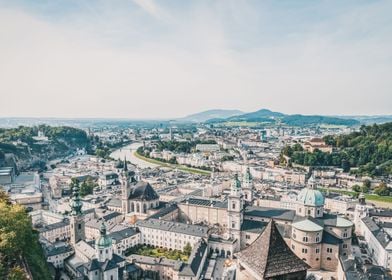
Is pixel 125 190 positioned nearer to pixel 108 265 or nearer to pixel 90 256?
pixel 90 256

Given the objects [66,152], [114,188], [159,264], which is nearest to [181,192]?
[114,188]

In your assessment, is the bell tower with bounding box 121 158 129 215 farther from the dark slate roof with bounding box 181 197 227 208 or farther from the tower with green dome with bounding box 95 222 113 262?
the tower with green dome with bounding box 95 222 113 262

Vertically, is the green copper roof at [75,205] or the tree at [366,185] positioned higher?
the green copper roof at [75,205]

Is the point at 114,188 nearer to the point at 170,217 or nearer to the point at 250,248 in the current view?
the point at 170,217

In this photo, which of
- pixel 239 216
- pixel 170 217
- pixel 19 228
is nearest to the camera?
pixel 19 228

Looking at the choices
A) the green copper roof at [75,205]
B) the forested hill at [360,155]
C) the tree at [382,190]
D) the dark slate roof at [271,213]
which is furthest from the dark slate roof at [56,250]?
the forested hill at [360,155]

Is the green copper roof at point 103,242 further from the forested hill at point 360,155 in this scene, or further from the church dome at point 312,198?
the forested hill at point 360,155
